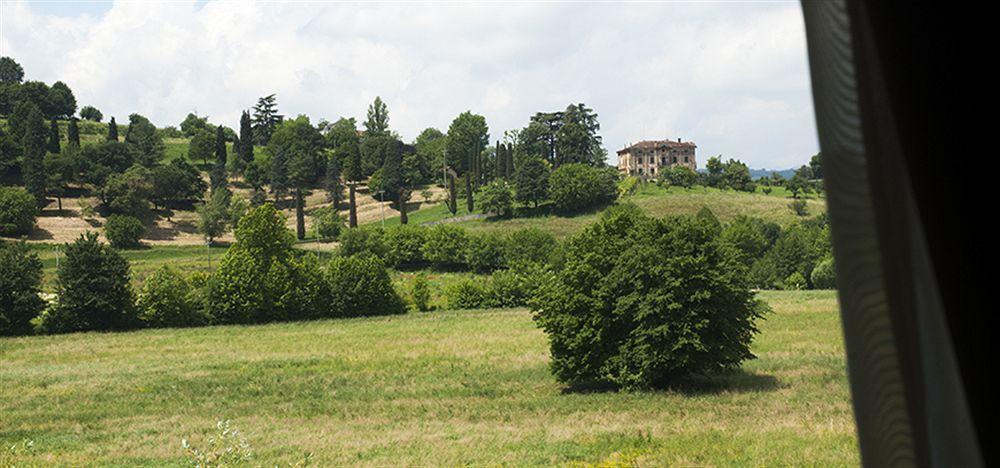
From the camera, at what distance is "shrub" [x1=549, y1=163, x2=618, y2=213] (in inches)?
3691

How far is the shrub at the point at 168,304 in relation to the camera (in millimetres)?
50156

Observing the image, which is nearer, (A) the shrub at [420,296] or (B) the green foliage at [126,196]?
(A) the shrub at [420,296]

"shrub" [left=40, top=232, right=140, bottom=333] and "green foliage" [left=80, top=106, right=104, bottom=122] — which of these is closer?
"shrub" [left=40, top=232, right=140, bottom=333]

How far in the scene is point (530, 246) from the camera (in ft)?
227

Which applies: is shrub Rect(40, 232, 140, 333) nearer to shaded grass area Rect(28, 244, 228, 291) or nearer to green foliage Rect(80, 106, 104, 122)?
shaded grass area Rect(28, 244, 228, 291)

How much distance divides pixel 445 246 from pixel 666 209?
30.2 metres

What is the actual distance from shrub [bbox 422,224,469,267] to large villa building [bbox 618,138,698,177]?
7534 centimetres

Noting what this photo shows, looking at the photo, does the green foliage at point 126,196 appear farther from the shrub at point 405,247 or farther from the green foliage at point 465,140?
the green foliage at point 465,140

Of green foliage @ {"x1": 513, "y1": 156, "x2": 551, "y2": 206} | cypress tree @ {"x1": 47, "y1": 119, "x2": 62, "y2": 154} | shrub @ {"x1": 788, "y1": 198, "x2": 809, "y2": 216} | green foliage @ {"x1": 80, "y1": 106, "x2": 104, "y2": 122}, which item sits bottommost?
shrub @ {"x1": 788, "y1": 198, "x2": 809, "y2": 216}

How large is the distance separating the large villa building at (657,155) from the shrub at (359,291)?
9369 cm

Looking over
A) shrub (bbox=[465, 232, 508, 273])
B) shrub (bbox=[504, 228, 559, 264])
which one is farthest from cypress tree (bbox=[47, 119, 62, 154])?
shrub (bbox=[504, 228, 559, 264])

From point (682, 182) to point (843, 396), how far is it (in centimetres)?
8863

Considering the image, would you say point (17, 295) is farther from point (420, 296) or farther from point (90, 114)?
point (90, 114)

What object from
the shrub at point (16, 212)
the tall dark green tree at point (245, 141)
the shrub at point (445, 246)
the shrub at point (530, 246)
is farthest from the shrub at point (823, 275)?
the tall dark green tree at point (245, 141)
